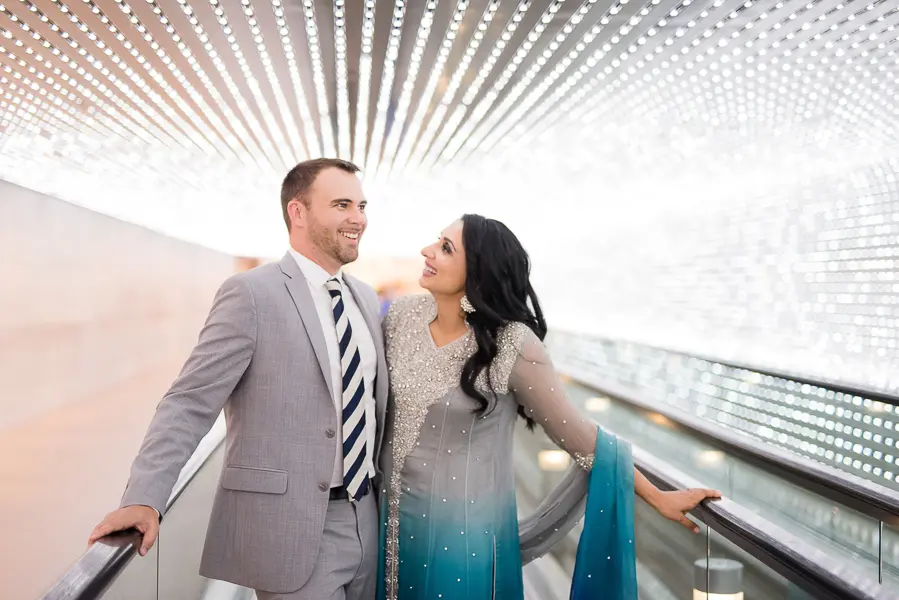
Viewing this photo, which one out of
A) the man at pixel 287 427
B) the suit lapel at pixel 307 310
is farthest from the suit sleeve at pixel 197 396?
the suit lapel at pixel 307 310

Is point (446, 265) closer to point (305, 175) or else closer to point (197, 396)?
point (305, 175)

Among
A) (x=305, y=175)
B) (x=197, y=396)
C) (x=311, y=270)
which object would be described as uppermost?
(x=305, y=175)

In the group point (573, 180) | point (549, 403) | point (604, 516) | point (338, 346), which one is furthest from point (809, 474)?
point (573, 180)

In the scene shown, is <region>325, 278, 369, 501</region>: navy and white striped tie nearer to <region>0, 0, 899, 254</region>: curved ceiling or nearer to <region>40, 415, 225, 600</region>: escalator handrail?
<region>40, 415, 225, 600</region>: escalator handrail

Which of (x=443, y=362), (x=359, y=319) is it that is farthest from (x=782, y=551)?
(x=359, y=319)

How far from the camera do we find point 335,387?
6.92ft

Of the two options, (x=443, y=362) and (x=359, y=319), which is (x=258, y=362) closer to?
(x=359, y=319)

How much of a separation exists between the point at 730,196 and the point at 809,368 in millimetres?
1854

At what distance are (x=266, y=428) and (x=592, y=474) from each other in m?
0.99

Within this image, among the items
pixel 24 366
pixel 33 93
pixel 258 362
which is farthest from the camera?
pixel 24 366

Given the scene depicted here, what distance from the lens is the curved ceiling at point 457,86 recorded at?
3037 millimetres

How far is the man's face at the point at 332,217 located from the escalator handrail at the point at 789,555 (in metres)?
1.22

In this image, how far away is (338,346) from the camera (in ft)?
7.06

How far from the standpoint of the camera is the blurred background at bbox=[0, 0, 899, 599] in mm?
3066
